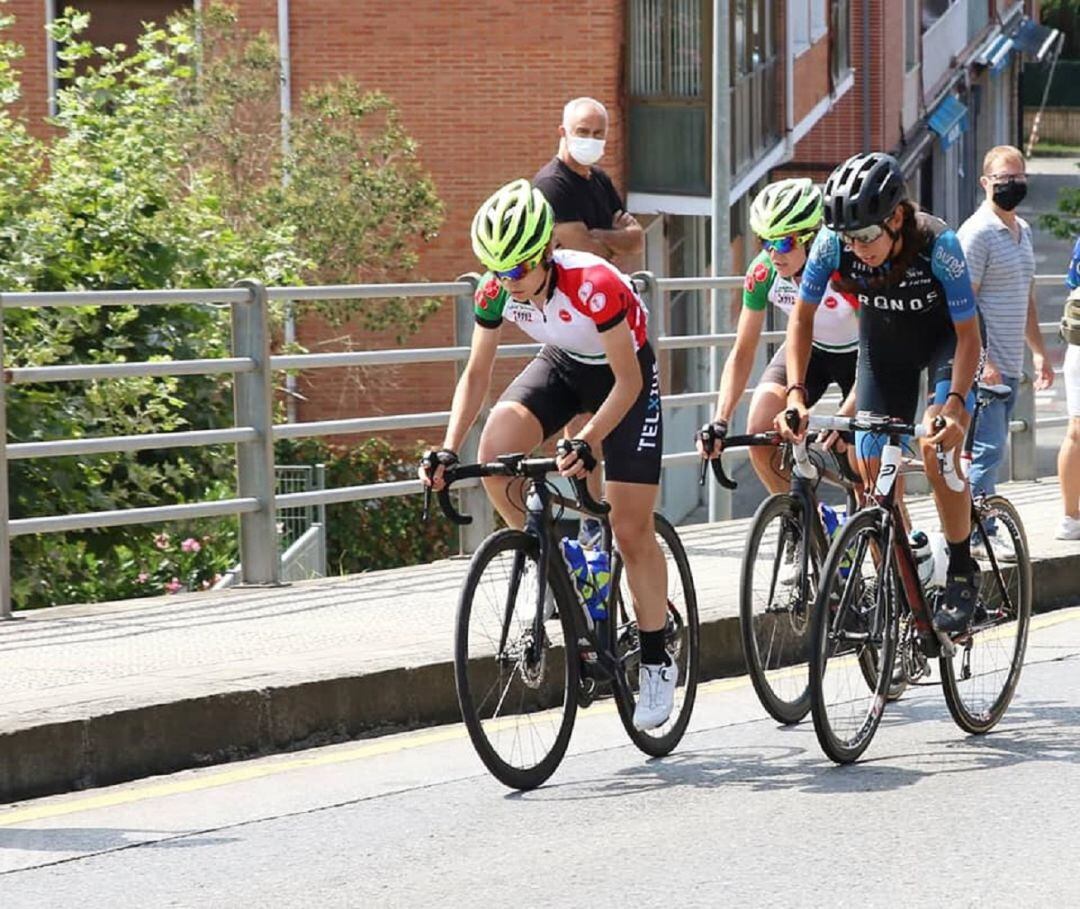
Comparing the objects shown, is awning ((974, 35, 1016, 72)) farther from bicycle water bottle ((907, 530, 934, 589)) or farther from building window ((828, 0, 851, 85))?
bicycle water bottle ((907, 530, 934, 589))

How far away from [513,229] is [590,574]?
3.69ft

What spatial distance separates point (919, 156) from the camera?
43.2 metres

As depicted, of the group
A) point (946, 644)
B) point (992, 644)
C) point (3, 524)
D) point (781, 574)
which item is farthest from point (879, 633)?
point (3, 524)

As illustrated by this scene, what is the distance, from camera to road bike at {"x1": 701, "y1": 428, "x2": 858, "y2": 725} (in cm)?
802

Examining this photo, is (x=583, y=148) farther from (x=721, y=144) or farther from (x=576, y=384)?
(x=721, y=144)

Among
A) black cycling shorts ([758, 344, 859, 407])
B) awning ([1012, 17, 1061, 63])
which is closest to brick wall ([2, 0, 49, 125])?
black cycling shorts ([758, 344, 859, 407])

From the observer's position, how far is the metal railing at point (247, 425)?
9.95 m

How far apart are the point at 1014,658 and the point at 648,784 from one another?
1.69 metres

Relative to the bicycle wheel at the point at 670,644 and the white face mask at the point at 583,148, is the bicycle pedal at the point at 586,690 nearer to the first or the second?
the bicycle wheel at the point at 670,644

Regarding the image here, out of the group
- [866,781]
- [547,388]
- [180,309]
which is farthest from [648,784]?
[180,309]

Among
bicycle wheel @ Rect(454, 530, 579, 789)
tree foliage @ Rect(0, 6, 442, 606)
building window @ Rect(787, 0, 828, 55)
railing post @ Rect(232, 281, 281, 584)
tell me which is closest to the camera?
bicycle wheel @ Rect(454, 530, 579, 789)

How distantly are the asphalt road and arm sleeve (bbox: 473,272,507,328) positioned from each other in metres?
1.42

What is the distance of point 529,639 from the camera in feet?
24.3

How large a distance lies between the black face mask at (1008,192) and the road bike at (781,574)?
3.36 m
